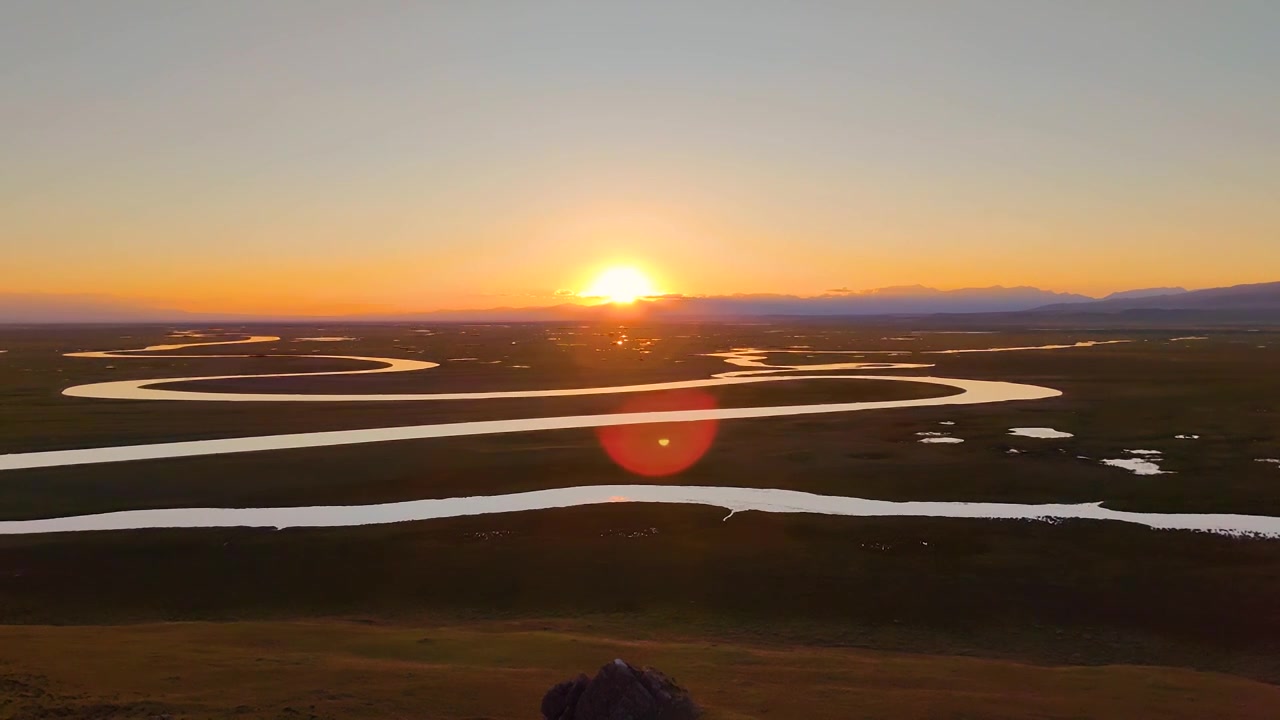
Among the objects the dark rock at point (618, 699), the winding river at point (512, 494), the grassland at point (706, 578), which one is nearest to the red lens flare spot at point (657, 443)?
the grassland at point (706, 578)

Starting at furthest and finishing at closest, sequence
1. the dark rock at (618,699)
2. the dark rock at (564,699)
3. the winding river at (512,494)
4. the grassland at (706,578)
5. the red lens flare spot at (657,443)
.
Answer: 1. the red lens flare spot at (657,443)
2. the winding river at (512,494)
3. the grassland at (706,578)
4. the dark rock at (564,699)
5. the dark rock at (618,699)

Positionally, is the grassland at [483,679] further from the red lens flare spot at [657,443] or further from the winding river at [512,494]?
the red lens flare spot at [657,443]

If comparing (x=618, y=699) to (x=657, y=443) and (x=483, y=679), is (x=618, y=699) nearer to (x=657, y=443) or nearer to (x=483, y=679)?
(x=483, y=679)

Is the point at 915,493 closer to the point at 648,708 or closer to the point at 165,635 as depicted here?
the point at 648,708

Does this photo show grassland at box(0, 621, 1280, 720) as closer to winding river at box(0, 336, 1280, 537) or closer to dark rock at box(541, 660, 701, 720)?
dark rock at box(541, 660, 701, 720)

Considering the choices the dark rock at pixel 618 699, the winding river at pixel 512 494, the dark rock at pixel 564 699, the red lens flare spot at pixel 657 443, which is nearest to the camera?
the dark rock at pixel 618 699
